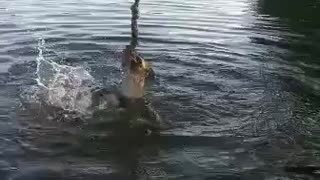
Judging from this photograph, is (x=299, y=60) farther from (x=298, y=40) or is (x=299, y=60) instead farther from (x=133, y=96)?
(x=133, y=96)

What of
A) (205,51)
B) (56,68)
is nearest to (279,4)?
(205,51)

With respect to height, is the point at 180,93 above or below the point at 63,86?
below

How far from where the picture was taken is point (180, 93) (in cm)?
1038

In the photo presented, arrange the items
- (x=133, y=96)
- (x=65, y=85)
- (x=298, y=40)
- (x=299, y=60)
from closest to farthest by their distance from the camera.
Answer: (x=133, y=96)
(x=65, y=85)
(x=299, y=60)
(x=298, y=40)

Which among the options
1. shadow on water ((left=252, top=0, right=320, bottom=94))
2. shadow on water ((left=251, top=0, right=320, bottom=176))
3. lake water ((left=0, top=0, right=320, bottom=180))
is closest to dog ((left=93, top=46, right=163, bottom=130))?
lake water ((left=0, top=0, right=320, bottom=180))

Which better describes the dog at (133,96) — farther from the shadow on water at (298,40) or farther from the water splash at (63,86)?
the shadow on water at (298,40)

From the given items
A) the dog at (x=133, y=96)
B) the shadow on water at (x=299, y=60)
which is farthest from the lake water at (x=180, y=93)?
the dog at (x=133, y=96)

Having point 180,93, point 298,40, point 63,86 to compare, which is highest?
point 298,40

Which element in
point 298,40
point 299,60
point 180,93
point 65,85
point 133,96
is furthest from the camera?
point 298,40

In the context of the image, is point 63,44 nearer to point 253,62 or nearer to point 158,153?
point 253,62

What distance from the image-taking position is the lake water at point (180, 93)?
7.44 m

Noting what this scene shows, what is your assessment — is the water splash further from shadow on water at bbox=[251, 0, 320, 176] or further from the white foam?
shadow on water at bbox=[251, 0, 320, 176]

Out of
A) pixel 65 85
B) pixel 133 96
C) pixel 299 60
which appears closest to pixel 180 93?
pixel 133 96

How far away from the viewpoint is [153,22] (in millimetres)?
16969
